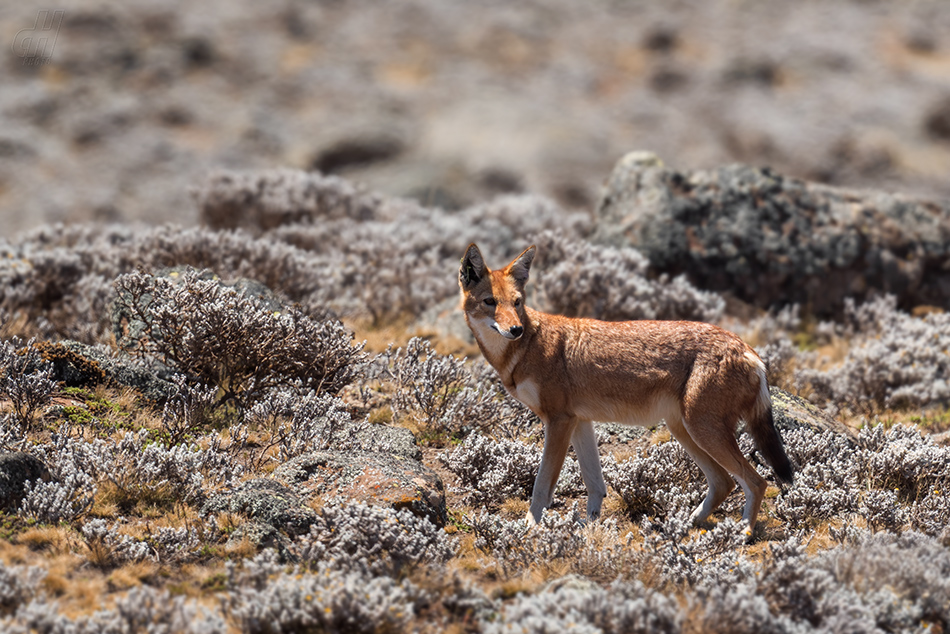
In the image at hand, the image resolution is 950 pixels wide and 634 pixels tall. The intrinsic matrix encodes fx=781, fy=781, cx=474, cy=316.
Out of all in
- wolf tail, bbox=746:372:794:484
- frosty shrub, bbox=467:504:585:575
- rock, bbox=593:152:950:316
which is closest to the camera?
frosty shrub, bbox=467:504:585:575

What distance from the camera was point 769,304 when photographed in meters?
11.5

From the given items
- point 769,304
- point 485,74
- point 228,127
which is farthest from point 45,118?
point 769,304

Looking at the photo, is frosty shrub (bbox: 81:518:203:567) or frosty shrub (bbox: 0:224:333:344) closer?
frosty shrub (bbox: 81:518:203:567)

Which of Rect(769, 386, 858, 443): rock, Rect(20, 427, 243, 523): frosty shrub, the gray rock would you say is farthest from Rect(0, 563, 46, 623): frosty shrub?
Rect(769, 386, 858, 443): rock

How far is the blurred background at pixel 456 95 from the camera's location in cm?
2275

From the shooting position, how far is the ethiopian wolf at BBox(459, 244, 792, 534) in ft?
18.2

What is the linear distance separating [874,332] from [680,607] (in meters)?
7.85

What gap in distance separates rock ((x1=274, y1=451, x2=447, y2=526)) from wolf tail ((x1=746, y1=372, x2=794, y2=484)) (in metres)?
2.32

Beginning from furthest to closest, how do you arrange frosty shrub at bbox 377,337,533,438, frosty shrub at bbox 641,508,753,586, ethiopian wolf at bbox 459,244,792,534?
frosty shrub at bbox 377,337,533,438 → ethiopian wolf at bbox 459,244,792,534 → frosty shrub at bbox 641,508,753,586

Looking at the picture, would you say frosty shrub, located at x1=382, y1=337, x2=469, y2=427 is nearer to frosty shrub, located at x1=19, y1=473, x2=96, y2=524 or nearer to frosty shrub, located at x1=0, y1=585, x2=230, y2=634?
frosty shrub, located at x1=19, y1=473, x2=96, y2=524

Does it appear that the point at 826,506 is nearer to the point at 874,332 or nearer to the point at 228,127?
the point at 874,332

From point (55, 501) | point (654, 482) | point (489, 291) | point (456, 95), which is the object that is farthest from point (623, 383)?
point (456, 95)

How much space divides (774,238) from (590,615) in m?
8.78

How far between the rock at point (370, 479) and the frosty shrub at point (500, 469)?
0.61 meters
